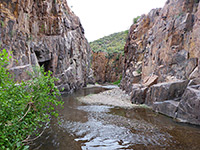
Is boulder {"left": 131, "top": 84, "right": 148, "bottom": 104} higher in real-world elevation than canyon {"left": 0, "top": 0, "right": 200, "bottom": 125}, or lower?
lower

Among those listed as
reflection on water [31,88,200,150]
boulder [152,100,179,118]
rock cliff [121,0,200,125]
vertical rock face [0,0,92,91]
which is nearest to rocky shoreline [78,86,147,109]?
rock cliff [121,0,200,125]

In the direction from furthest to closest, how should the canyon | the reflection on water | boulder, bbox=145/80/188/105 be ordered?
boulder, bbox=145/80/188/105, the canyon, the reflection on water

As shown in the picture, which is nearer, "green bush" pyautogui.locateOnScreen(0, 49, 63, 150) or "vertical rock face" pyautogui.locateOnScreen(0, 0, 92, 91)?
"green bush" pyautogui.locateOnScreen(0, 49, 63, 150)

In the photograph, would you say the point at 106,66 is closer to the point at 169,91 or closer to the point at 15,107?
the point at 169,91

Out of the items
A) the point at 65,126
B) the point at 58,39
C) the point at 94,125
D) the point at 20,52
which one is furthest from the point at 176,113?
the point at 58,39

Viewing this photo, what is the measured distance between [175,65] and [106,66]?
169ft

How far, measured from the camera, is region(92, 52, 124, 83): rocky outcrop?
6319cm

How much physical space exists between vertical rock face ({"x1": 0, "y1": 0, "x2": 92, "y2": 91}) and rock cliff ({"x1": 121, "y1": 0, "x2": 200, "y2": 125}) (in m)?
12.2

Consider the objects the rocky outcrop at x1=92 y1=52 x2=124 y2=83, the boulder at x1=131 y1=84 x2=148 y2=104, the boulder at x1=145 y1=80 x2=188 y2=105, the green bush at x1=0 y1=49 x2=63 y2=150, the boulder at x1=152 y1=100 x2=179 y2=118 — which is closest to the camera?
the green bush at x1=0 y1=49 x2=63 y2=150

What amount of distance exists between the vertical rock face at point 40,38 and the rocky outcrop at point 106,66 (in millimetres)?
28615

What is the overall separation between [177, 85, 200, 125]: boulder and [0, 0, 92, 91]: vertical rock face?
12.3 metres

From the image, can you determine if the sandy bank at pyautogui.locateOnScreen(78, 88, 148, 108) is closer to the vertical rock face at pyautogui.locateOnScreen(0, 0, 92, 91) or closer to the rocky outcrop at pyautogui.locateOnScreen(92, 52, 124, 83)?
the vertical rock face at pyautogui.locateOnScreen(0, 0, 92, 91)

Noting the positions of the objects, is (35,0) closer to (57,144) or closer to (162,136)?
(57,144)

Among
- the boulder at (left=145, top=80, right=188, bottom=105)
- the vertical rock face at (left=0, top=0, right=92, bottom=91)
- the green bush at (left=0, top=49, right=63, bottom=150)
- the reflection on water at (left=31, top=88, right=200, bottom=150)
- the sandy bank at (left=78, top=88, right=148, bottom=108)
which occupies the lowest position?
the sandy bank at (left=78, top=88, right=148, bottom=108)
